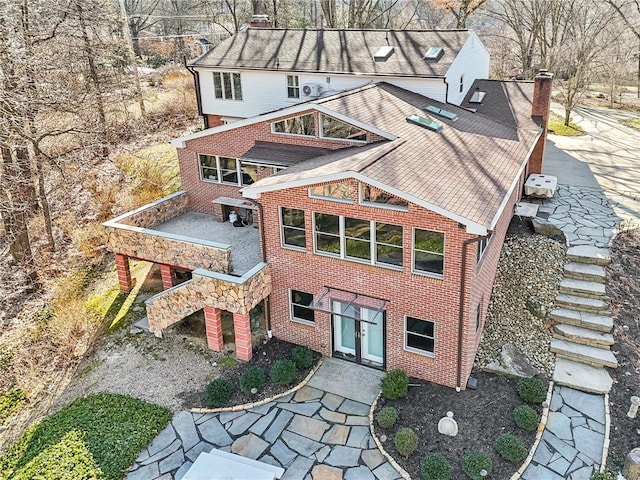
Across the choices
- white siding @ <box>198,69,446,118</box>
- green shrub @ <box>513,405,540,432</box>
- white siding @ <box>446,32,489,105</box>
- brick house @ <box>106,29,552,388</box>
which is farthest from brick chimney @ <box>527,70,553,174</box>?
green shrub @ <box>513,405,540,432</box>

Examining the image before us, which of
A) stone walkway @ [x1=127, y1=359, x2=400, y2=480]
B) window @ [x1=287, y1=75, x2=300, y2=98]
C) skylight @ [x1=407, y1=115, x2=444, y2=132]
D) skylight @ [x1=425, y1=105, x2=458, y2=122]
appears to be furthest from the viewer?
window @ [x1=287, y1=75, x2=300, y2=98]

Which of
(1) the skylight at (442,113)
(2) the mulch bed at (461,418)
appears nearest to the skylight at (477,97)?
(1) the skylight at (442,113)

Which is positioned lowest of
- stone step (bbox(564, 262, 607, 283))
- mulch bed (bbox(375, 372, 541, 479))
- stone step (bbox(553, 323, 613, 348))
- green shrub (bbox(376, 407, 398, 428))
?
mulch bed (bbox(375, 372, 541, 479))

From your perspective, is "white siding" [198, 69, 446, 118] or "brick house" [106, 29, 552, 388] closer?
"brick house" [106, 29, 552, 388]

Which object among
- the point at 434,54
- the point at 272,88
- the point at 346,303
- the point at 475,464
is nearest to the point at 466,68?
the point at 434,54

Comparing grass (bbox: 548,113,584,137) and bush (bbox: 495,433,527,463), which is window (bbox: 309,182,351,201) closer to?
bush (bbox: 495,433,527,463)

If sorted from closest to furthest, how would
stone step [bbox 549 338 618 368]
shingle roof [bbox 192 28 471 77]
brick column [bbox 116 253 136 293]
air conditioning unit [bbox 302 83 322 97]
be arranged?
stone step [bbox 549 338 618 368]
brick column [bbox 116 253 136 293]
shingle roof [bbox 192 28 471 77]
air conditioning unit [bbox 302 83 322 97]
